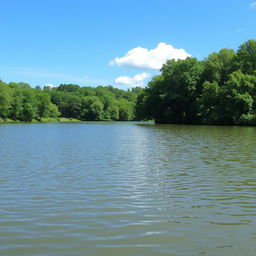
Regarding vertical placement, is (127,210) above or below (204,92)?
below

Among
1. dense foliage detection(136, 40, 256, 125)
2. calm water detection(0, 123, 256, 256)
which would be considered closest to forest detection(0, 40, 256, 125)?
dense foliage detection(136, 40, 256, 125)

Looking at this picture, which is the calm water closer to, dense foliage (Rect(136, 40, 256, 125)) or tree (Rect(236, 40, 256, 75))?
dense foliage (Rect(136, 40, 256, 125))

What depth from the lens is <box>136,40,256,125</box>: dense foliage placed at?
3095 inches

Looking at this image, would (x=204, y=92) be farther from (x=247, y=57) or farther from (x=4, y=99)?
(x=4, y=99)

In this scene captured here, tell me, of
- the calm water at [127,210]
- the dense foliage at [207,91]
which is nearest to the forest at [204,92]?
the dense foliage at [207,91]

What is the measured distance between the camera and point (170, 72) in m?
104

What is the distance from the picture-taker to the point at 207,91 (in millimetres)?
86250

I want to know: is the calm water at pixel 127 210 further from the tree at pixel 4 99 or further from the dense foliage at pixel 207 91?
the tree at pixel 4 99

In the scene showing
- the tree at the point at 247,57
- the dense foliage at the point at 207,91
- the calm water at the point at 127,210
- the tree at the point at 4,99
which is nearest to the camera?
the calm water at the point at 127,210

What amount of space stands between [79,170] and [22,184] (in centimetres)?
384

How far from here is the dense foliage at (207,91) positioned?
Answer: 3095 inches

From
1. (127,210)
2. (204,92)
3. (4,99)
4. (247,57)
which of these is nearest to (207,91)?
(204,92)

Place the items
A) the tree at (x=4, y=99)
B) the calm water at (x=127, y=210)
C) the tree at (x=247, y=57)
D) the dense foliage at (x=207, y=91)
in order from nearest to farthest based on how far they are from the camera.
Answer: the calm water at (x=127, y=210) < the dense foliage at (x=207, y=91) < the tree at (x=247, y=57) < the tree at (x=4, y=99)

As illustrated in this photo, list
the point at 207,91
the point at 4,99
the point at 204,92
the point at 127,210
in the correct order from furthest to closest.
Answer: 1. the point at 4,99
2. the point at 204,92
3. the point at 207,91
4. the point at 127,210
